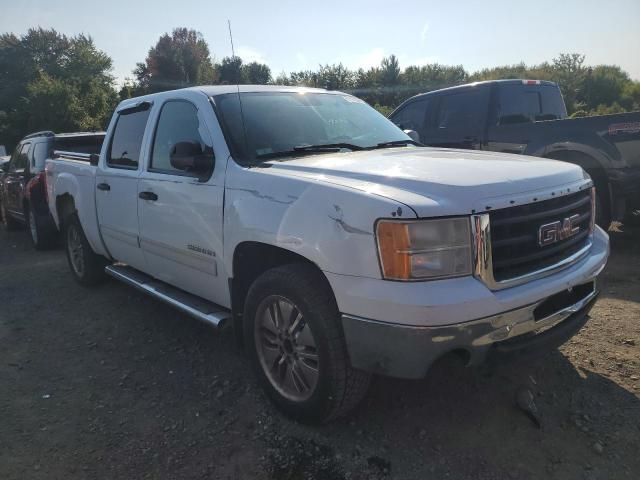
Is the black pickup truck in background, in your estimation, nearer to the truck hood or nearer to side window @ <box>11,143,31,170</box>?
the truck hood

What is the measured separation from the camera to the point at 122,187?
4.28 metres

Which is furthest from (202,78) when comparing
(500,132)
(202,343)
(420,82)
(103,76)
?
(202,343)

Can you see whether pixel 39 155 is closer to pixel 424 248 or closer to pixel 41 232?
pixel 41 232

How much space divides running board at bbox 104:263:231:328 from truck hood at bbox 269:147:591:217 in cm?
105

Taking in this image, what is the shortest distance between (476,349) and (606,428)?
1.03m

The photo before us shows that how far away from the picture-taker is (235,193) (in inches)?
117

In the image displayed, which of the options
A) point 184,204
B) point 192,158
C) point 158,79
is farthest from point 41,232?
point 158,79

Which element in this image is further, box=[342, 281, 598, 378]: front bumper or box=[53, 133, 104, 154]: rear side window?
box=[53, 133, 104, 154]: rear side window

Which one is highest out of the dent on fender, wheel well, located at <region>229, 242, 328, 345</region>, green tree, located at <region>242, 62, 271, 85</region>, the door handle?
green tree, located at <region>242, 62, 271, 85</region>

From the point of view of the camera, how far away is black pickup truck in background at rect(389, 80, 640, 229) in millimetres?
5527

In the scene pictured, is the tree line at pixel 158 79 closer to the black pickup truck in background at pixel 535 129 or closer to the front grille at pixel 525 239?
the black pickup truck in background at pixel 535 129

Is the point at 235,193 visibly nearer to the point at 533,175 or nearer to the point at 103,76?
the point at 533,175

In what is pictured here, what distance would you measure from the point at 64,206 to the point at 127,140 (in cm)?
196

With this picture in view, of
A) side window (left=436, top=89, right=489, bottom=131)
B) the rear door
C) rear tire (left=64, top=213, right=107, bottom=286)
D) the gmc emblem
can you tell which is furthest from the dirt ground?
side window (left=436, top=89, right=489, bottom=131)
